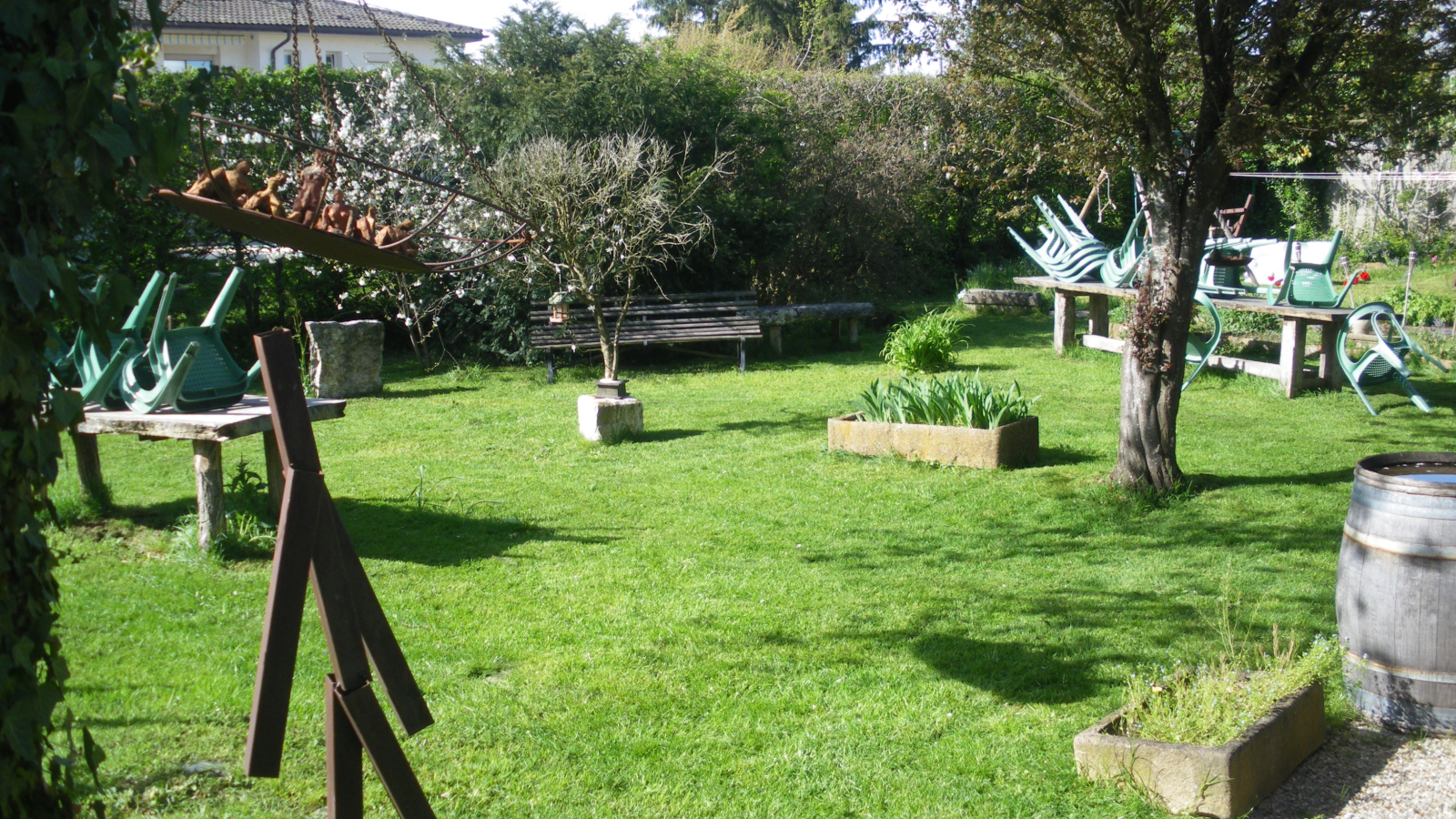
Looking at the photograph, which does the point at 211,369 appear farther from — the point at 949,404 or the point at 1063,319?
the point at 1063,319

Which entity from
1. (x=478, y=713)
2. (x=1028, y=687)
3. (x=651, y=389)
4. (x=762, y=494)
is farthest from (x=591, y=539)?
(x=651, y=389)

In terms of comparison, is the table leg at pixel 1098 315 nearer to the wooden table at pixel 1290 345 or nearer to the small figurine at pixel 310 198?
the wooden table at pixel 1290 345

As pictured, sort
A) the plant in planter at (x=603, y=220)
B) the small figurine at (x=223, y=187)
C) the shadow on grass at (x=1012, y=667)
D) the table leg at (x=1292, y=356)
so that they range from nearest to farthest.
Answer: the small figurine at (x=223, y=187) → the shadow on grass at (x=1012, y=667) → the plant in planter at (x=603, y=220) → the table leg at (x=1292, y=356)

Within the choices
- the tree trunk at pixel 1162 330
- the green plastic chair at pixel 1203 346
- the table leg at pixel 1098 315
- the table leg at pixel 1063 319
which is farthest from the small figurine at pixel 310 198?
the table leg at pixel 1098 315

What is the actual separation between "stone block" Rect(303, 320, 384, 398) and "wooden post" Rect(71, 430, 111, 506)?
187 inches

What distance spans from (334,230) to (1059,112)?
605cm

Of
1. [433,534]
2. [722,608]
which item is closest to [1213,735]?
[722,608]

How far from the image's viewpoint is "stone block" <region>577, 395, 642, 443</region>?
9.26 metres

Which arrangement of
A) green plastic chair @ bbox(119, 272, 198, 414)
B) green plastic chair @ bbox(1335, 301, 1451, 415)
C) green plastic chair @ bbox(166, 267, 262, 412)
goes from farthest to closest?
green plastic chair @ bbox(1335, 301, 1451, 415)
green plastic chair @ bbox(166, 267, 262, 412)
green plastic chair @ bbox(119, 272, 198, 414)

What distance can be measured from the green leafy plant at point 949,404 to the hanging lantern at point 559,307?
418 cm

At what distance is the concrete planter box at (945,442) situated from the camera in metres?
7.98

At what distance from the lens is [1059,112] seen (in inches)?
295

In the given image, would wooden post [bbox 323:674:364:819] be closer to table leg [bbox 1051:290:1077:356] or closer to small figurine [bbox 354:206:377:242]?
small figurine [bbox 354:206:377:242]

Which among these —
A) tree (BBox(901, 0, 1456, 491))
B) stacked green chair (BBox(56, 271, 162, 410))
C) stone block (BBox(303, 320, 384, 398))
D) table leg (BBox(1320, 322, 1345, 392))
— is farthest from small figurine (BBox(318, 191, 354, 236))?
table leg (BBox(1320, 322, 1345, 392))
